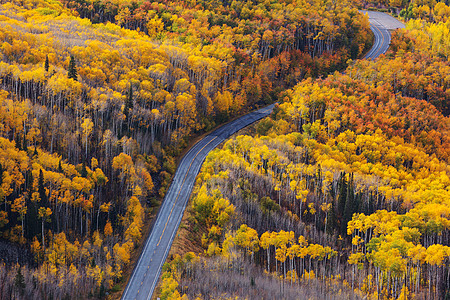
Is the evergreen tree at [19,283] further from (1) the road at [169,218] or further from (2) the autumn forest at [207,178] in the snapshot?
(1) the road at [169,218]

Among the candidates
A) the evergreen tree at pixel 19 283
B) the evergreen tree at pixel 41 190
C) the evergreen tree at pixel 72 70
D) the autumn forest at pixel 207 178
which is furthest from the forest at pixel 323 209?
the evergreen tree at pixel 72 70

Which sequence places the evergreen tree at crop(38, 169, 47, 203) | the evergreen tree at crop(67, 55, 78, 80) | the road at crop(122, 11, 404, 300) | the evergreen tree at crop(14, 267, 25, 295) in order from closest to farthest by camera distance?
the evergreen tree at crop(14, 267, 25, 295)
the road at crop(122, 11, 404, 300)
the evergreen tree at crop(38, 169, 47, 203)
the evergreen tree at crop(67, 55, 78, 80)

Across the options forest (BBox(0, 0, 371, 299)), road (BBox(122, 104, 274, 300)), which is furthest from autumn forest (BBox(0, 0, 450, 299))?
road (BBox(122, 104, 274, 300))

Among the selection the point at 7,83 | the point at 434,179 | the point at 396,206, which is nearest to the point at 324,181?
the point at 396,206

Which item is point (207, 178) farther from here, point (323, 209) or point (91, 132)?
point (91, 132)

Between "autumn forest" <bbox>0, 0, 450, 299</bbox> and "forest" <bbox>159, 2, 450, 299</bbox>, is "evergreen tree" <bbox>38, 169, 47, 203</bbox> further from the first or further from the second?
"forest" <bbox>159, 2, 450, 299</bbox>

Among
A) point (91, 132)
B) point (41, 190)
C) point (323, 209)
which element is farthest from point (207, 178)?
point (41, 190)

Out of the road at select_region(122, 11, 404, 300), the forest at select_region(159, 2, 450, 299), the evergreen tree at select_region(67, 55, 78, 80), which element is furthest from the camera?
the evergreen tree at select_region(67, 55, 78, 80)
